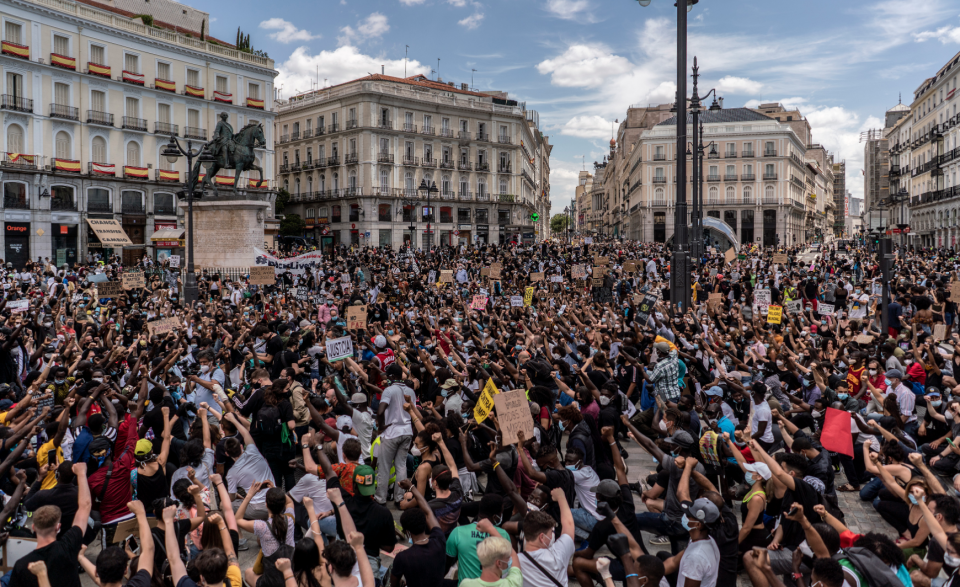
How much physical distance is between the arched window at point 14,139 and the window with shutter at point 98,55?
6155 mm

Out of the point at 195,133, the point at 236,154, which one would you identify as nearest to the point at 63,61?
the point at 195,133

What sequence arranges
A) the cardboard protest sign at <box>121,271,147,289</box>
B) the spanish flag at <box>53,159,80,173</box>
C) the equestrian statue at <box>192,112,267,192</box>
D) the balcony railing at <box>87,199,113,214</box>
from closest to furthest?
the cardboard protest sign at <box>121,271,147,289</box>
the equestrian statue at <box>192,112,267,192</box>
the spanish flag at <box>53,159,80,173</box>
the balcony railing at <box>87,199,113,214</box>

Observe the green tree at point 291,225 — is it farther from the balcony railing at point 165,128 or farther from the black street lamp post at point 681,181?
the black street lamp post at point 681,181

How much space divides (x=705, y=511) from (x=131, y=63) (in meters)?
49.3

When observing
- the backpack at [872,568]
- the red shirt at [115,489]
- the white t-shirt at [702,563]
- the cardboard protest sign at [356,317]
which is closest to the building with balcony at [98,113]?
the cardboard protest sign at [356,317]

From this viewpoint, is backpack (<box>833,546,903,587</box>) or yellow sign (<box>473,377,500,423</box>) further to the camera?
yellow sign (<box>473,377,500,423</box>)

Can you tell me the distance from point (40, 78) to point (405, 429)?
1689 inches

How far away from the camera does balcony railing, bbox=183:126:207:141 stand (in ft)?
157

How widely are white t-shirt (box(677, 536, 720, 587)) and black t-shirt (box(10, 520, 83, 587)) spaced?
3889 millimetres

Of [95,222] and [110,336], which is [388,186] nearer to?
[95,222]

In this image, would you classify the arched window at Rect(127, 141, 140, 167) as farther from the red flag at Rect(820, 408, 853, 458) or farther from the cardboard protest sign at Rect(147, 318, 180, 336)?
the red flag at Rect(820, 408, 853, 458)

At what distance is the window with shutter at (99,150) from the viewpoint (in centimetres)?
4341

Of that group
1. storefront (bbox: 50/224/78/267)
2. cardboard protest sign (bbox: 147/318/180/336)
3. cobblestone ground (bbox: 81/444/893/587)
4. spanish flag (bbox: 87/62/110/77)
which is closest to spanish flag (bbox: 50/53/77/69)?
spanish flag (bbox: 87/62/110/77)

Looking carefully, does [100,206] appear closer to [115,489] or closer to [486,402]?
[115,489]
